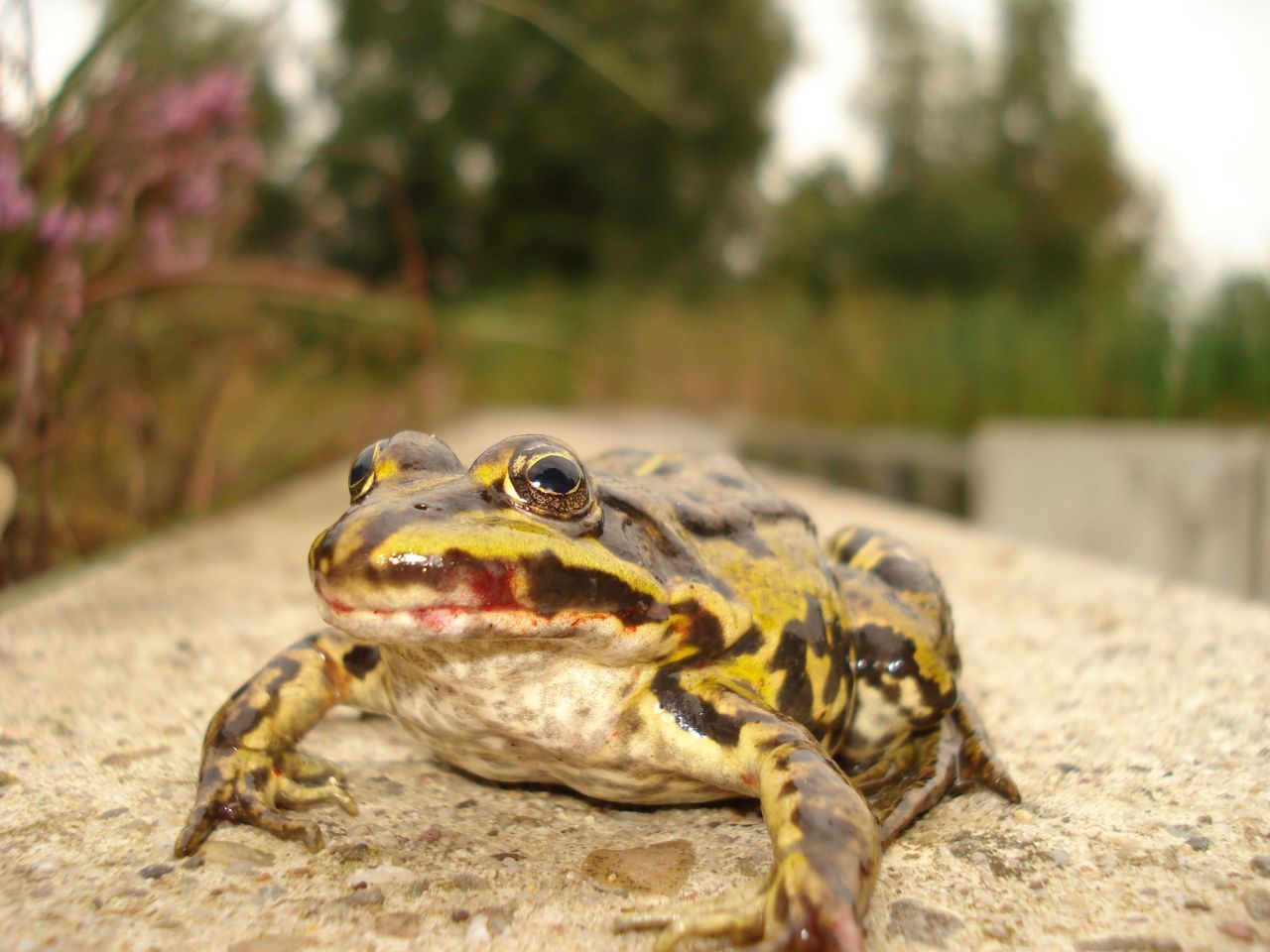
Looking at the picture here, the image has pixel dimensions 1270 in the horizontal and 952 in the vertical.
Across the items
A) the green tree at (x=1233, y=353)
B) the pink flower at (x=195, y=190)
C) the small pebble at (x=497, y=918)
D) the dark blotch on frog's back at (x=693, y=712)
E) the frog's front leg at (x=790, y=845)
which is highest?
the pink flower at (x=195, y=190)

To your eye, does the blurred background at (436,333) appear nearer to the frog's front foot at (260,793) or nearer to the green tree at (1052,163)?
the frog's front foot at (260,793)

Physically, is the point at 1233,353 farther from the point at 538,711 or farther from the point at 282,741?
the point at 282,741

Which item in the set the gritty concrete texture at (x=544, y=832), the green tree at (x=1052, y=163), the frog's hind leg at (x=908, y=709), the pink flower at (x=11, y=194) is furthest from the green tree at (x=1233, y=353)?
the green tree at (x=1052, y=163)

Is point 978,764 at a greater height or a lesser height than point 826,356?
lesser

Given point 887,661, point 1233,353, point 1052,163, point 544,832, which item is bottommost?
point 544,832

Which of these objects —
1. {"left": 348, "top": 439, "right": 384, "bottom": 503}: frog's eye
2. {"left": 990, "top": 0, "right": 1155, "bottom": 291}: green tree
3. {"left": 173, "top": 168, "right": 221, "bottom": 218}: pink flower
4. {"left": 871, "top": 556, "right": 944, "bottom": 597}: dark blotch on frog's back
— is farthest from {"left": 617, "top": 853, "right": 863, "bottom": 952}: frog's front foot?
{"left": 990, "top": 0, "right": 1155, "bottom": 291}: green tree

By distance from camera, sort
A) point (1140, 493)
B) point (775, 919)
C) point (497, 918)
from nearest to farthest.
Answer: point (775, 919) → point (497, 918) → point (1140, 493)

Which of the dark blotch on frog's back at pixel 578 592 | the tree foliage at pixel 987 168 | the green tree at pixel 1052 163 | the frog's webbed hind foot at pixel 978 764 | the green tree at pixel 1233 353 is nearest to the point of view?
the dark blotch on frog's back at pixel 578 592

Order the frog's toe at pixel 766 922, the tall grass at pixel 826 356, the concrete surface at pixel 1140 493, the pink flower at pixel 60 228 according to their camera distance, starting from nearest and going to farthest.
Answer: the frog's toe at pixel 766 922 < the pink flower at pixel 60 228 < the concrete surface at pixel 1140 493 < the tall grass at pixel 826 356

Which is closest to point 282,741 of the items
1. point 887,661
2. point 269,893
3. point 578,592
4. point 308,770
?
point 308,770
